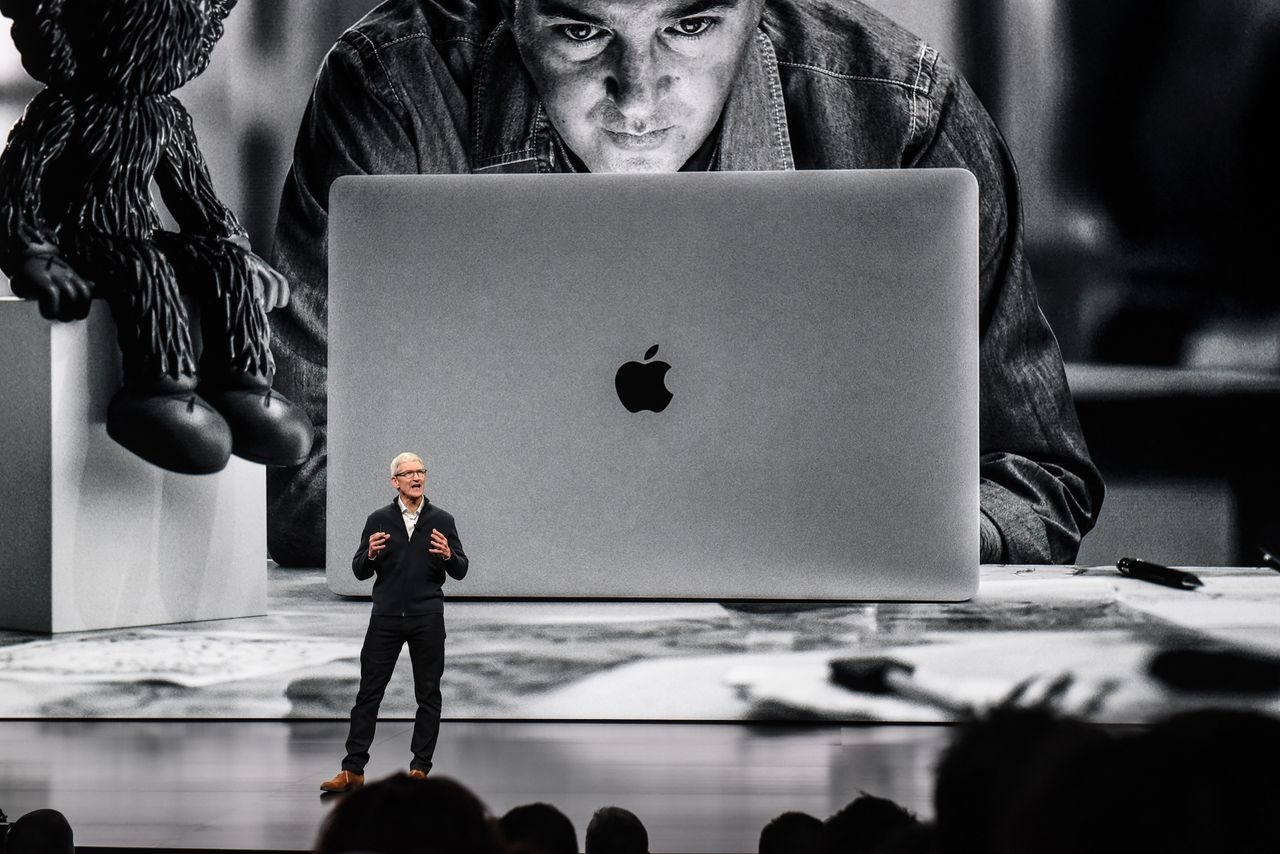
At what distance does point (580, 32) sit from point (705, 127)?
298 mm

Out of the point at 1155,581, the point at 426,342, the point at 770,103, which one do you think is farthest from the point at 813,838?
the point at 770,103

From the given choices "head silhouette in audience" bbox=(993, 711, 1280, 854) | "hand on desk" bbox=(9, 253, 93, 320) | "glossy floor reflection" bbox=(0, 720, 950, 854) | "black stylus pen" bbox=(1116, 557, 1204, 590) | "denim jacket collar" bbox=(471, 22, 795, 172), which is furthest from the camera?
"denim jacket collar" bbox=(471, 22, 795, 172)

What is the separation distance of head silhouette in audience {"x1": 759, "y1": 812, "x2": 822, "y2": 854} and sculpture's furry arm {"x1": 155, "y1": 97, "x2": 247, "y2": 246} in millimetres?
1938

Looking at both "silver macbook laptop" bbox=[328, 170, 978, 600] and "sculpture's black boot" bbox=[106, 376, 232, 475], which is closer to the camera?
"silver macbook laptop" bbox=[328, 170, 978, 600]

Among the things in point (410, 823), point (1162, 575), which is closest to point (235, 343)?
point (1162, 575)

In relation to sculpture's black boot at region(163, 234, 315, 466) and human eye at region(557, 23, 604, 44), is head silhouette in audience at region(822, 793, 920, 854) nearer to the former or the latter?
sculpture's black boot at region(163, 234, 315, 466)

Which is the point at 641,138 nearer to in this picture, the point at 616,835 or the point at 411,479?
the point at 411,479

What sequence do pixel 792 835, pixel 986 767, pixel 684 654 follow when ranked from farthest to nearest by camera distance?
pixel 684 654
pixel 792 835
pixel 986 767

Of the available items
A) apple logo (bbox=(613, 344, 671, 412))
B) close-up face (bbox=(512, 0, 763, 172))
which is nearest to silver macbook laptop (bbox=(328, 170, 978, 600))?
apple logo (bbox=(613, 344, 671, 412))

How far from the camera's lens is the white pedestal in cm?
228

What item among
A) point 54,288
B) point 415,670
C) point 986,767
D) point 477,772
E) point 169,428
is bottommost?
point 477,772

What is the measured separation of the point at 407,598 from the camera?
1.92 m

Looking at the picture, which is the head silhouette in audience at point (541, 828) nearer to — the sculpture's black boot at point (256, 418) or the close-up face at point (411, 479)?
the close-up face at point (411, 479)

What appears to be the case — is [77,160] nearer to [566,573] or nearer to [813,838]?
[566,573]
